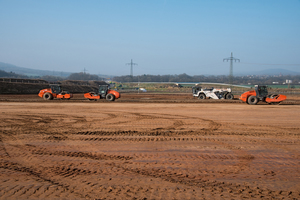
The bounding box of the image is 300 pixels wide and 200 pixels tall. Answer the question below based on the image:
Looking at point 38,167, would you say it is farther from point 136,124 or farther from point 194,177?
point 136,124

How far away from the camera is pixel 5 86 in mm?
38719

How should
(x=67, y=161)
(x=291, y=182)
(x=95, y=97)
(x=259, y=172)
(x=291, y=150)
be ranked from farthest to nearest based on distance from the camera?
(x=95, y=97) → (x=291, y=150) → (x=67, y=161) → (x=259, y=172) → (x=291, y=182)

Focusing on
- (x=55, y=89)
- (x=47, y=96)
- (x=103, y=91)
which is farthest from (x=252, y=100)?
(x=47, y=96)

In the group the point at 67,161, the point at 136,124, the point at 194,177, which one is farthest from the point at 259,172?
the point at 136,124

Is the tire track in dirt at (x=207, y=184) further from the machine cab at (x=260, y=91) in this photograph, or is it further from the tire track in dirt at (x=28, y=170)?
the machine cab at (x=260, y=91)

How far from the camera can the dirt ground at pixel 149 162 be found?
4.54 metres

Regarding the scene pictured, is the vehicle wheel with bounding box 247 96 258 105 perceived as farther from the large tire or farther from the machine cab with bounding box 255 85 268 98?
the large tire

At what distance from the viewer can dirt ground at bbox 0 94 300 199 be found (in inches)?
179

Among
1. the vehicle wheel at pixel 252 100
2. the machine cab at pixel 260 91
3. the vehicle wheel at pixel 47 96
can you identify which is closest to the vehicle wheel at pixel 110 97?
the vehicle wheel at pixel 47 96

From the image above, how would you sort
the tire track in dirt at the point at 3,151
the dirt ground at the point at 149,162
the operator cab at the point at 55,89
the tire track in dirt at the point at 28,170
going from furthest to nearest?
the operator cab at the point at 55,89 → the tire track in dirt at the point at 3,151 → the tire track in dirt at the point at 28,170 → the dirt ground at the point at 149,162

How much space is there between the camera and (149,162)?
608cm

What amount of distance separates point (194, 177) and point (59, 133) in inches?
226

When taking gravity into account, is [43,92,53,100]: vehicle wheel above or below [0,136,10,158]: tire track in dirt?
above

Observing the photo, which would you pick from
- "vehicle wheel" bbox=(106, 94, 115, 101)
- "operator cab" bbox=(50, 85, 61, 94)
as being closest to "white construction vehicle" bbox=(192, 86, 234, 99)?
"vehicle wheel" bbox=(106, 94, 115, 101)
